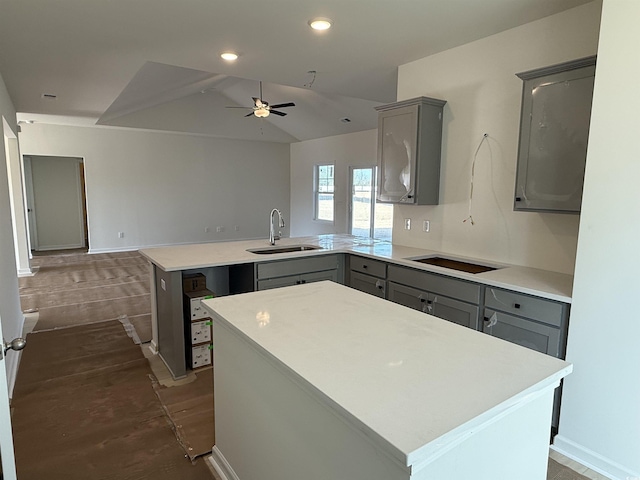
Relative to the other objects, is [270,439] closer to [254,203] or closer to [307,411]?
[307,411]

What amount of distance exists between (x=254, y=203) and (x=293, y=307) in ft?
27.8

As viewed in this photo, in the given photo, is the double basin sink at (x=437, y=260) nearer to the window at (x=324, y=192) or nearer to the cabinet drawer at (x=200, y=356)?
the cabinet drawer at (x=200, y=356)

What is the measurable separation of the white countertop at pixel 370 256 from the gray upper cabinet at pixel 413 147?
0.54 meters

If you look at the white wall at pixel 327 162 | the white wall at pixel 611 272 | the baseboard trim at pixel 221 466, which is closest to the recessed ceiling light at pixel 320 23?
the white wall at pixel 611 272

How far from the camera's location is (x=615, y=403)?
1964mm

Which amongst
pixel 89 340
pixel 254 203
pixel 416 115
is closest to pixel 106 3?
pixel 416 115

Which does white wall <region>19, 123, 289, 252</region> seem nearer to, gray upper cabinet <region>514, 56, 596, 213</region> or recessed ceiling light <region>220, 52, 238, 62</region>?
recessed ceiling light <region>220, 52, 238, 62</region>

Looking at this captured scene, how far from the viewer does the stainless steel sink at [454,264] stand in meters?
2.98

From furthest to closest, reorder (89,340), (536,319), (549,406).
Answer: (89,340) < (536,319) < (549,406)

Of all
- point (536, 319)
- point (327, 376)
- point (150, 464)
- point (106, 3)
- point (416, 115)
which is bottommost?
point (150, 464)

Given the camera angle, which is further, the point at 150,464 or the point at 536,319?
the point at 536,319

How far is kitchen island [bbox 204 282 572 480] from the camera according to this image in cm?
91

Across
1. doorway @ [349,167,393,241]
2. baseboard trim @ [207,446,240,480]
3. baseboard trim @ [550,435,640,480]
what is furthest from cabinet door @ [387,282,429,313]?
doorway @ [349,167,393,241]

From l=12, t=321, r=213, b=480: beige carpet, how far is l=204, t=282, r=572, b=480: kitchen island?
2.02 ft
